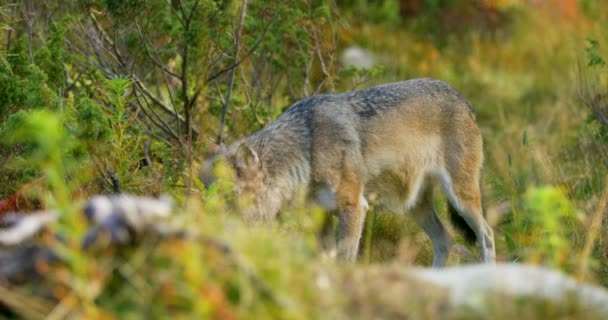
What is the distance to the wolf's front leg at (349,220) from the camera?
21.1 ft

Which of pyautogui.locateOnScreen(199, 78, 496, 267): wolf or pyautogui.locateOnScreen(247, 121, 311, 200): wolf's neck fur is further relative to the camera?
pyautogui.locateOnScreen(199, 78, 496, 267): wolf

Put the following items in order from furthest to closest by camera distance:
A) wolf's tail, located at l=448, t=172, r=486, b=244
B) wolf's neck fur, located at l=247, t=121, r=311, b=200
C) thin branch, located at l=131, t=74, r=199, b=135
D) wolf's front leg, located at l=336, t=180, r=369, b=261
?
thin branch, located at l=131, t=74, r=199, b=135, wolf's tail, located at l=448, t=172, r=486, b=244, wolf's front leg, located at l=336, t=180, r=369, b=261, wolf's neck fur, located at l=247, t=121, r=311, b=200

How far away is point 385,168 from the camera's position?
269 inches

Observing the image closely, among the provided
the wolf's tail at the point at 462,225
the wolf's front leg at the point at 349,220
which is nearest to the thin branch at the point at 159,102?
the wolf's front leg at the point at 349,220

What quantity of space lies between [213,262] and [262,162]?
109 inches

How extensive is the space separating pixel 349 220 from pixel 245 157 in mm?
1077

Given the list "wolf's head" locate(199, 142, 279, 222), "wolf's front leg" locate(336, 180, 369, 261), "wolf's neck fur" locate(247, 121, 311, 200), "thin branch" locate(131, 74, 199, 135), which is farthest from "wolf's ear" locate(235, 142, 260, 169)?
"thin branch" locate(131, 74, 199, 135)

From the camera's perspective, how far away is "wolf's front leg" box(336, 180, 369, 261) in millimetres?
6441

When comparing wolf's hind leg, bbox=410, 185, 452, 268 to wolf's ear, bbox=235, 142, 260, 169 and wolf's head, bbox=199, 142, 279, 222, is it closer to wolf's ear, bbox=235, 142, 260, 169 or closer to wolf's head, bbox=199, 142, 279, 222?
wolf's head, bbox=199, 142, 279, 222

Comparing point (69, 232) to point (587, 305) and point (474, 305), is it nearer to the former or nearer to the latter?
point (474, 305)

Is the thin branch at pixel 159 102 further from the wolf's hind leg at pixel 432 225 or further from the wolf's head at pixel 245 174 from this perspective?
the wolf's hind leg at pixel 432 225

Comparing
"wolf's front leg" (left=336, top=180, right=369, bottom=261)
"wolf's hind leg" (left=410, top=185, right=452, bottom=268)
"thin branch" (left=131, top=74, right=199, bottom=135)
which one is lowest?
"wolf's hind leg" (left=410, top=185, right=452, bottom=268)

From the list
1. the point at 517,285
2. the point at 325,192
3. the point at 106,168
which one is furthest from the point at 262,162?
the point at 517,285

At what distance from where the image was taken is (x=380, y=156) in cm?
679
